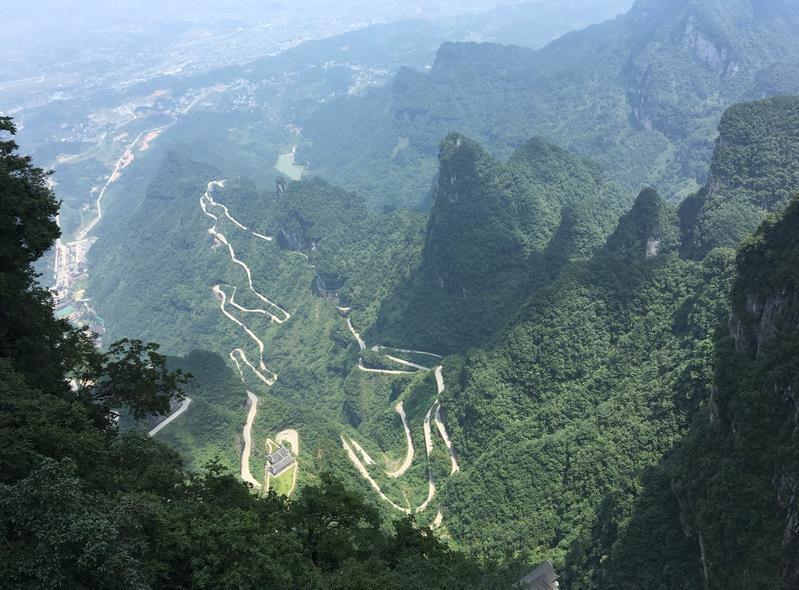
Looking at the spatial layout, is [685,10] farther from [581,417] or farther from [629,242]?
[581,417]

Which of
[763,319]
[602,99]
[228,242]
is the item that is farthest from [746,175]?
[602,99]

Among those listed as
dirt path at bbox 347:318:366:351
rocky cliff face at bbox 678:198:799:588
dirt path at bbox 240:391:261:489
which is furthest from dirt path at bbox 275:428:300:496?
rocky cliff face at bbox 678:198:799:588

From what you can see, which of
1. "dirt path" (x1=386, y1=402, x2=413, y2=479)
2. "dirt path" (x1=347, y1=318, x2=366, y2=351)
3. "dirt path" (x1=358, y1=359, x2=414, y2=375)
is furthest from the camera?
"dirt path" (x1=347, y1=318, x2=366, y2=351)

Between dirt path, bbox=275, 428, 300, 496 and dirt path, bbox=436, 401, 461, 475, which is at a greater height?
dirt path, bbox=275, 428, 300, 496

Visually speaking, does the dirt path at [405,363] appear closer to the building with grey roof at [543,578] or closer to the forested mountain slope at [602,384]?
the forested mountain slope at [602,384]

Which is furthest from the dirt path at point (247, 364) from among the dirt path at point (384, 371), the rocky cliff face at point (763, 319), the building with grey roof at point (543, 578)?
the rocky cliff face at point (763, 319)

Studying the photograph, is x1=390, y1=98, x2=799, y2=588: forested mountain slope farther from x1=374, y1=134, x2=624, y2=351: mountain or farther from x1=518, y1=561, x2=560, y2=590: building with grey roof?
x1=374, y1=134, x2=624, y2=351: mountain

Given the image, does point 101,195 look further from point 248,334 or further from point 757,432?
point 757,432
